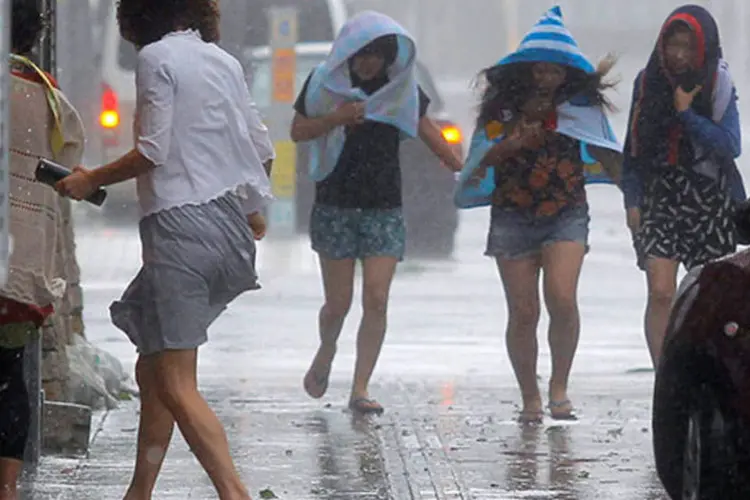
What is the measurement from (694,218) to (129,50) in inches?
497

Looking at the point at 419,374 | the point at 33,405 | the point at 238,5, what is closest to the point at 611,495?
the point at 33,405

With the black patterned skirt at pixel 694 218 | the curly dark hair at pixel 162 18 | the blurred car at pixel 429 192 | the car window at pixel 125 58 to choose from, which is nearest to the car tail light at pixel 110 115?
the car window at pixel 125 58

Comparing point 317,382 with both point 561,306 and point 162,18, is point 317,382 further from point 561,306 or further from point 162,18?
point 162,18

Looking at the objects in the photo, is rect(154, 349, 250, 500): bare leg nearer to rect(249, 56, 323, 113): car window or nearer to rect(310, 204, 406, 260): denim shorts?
rect(310, 204, 406, 260): denim shorts

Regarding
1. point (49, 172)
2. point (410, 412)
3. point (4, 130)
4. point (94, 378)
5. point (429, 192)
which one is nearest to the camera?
point (4, 130)

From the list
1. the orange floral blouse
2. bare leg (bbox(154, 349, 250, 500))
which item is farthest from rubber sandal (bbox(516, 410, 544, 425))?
bare leg (bbox(154, 349, 250, 500))

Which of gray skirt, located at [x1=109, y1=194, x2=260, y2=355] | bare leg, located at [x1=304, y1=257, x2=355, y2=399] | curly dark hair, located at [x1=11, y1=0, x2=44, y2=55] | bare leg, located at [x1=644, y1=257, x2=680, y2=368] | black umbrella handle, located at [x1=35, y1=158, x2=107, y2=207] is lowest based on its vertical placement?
bare leg, located at [x1=304, y1=257, x2=355, y2=399]

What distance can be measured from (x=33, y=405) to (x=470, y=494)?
1501 millimetres

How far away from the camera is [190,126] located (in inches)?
255

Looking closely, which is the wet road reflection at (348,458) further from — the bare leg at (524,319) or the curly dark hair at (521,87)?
the curly dark hair at (521,87)

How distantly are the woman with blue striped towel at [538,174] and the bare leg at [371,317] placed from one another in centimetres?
47

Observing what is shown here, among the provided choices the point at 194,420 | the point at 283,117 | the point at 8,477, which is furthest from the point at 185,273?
the point at 283,117

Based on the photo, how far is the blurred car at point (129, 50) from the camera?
20438 mm

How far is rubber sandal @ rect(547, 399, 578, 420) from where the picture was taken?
31.1 ft
